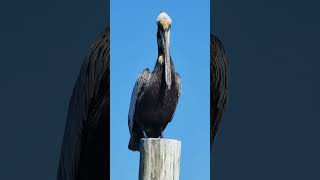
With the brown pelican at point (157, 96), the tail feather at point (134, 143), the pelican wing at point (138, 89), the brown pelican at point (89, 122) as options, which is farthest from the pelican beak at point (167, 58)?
the brown pelican at point (89, 122)

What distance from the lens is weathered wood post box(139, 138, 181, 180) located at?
9.30 ft

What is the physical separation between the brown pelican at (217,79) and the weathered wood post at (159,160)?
167 cm

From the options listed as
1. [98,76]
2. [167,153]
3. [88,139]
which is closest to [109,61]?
[98,76]

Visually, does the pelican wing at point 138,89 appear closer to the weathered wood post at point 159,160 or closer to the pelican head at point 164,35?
the pelican head at point 164,35

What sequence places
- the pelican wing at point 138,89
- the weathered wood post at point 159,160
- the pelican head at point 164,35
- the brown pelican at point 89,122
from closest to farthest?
the weathered wood post at point 159,160 < the pelican head at point 164,35 < the pelican wing at point 138,89 < the brown pelican at point 89,122

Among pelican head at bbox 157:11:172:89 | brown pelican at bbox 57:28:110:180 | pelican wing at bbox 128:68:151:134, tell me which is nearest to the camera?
pelican head at bbox 157:11:172:89

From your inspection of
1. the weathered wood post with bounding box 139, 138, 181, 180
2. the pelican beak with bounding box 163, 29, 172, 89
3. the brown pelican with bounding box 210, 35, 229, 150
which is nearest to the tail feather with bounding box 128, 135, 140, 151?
the pelican beak with bounding box 163, 29, 172, 89

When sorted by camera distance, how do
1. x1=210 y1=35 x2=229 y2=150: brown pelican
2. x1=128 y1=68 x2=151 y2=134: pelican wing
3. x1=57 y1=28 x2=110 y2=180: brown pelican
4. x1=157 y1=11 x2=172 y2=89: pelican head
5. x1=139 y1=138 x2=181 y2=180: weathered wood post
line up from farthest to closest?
x1=210 y1=35 x2=229 y2=150: brown pelican → x1=57 y1=28 x2=110 y2=180: brown pelican → x1=128 y1=68 x2=151 y2=134: pelican wing → x1=157 y1=11 x2=172 y2=89: pelican head → x1=139 y1=138 x2=181 y2=180: weathered wood post

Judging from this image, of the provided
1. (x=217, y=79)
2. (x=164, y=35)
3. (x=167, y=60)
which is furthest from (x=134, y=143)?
(x=217, y=79)

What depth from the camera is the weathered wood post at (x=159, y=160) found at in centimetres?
283

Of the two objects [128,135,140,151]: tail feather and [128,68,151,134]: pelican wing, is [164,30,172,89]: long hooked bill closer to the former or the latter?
[128,68,151,134]: pelican wing

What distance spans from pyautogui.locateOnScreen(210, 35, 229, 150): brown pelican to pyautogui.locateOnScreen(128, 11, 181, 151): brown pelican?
751 mm

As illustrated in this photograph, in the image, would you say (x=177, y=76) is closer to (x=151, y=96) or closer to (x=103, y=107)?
Result: (x=151, y=96)

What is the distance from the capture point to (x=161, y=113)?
381cm
